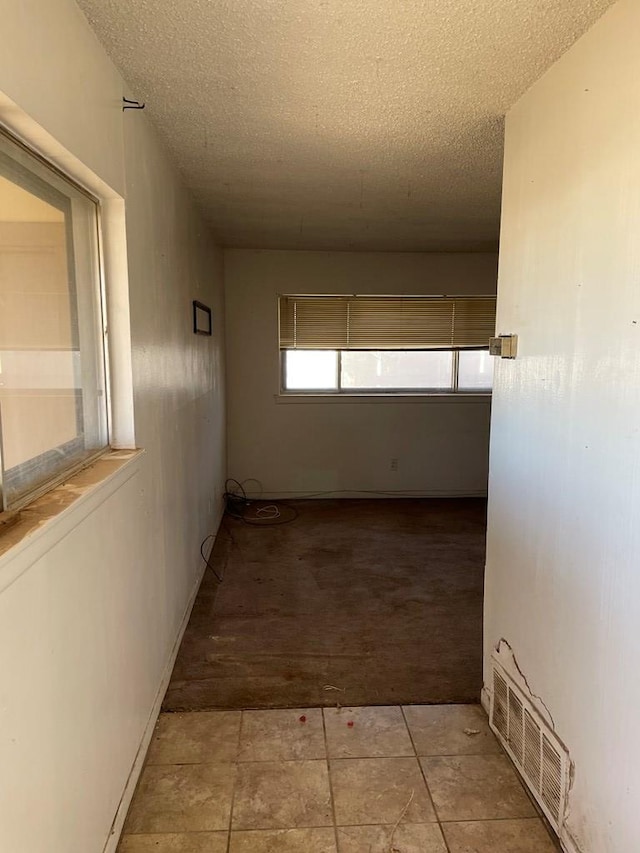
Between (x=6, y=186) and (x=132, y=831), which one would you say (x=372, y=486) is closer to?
(x=132, y=831)

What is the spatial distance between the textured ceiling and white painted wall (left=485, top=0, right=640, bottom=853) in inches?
8.0

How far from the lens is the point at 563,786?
1587mm

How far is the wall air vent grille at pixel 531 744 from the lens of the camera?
1616 mm

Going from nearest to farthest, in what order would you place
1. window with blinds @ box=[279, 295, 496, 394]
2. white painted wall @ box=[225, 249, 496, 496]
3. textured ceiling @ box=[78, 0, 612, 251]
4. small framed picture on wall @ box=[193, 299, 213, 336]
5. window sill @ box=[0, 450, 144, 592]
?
window sill @ box=[0, 450, 144, 592], textured ceiling @ box=[78, 0, 612, 251], small framed picture on wall @ box=[193, 299, 213, 336], white painted wall @ box=[225, 249, 496, 496], window with blinds @ box=[279, 295, 496, 394]

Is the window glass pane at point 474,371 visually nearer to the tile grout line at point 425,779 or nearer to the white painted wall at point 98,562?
the white painted wall at point 98,562

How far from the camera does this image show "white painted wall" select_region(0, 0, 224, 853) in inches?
42.3

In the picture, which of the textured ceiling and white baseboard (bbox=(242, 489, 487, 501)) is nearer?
the textured ceiling

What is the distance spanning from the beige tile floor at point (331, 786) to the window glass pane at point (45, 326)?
114 centimetres

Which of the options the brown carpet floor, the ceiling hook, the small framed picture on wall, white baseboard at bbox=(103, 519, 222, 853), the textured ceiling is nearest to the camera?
the textured ceiling

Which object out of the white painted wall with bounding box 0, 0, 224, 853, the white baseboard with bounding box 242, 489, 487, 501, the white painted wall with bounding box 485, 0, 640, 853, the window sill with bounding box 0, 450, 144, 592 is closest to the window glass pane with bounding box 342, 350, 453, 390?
the white baseboard with bounding box 242, 489, 487, 501

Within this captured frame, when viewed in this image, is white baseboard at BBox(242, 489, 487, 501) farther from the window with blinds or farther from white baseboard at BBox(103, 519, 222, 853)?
white baseboard at BBox(103, 519, 222, 853)

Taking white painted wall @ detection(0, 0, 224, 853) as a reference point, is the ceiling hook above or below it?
above

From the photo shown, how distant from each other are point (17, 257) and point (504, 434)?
5.28 feet

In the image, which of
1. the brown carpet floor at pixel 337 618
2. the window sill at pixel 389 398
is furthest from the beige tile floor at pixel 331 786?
the window sill at pixel 389 398
